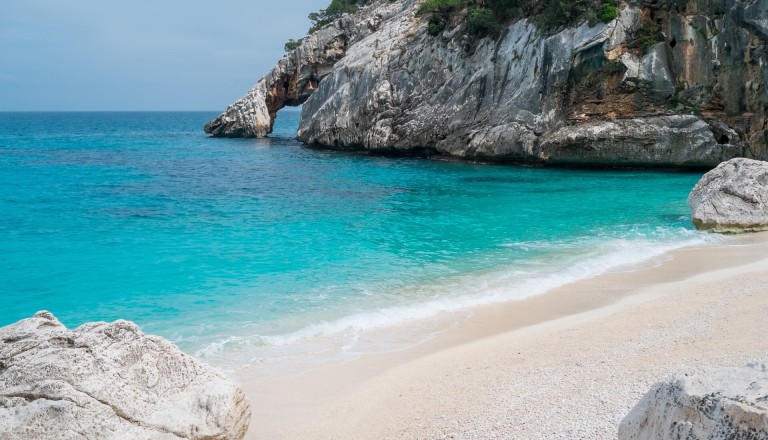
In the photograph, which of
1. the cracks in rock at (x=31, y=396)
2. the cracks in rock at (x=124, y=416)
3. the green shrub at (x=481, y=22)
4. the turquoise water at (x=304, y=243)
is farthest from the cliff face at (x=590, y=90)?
the cracks in rock at (x=31, y=396)

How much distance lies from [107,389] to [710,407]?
4.75 metres

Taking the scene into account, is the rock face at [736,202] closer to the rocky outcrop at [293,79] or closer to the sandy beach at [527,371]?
the sandy beach at [527,371]

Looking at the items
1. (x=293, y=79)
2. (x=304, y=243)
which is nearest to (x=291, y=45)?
(x=293, y=79)

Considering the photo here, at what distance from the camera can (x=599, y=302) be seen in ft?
34.9

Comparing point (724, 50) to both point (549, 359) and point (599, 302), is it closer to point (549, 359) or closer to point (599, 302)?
point (599, 302)

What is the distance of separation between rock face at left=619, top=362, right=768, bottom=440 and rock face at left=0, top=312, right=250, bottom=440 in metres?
3.78

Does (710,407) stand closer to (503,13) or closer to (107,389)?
(107,389)

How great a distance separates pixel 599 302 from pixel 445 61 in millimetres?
29538

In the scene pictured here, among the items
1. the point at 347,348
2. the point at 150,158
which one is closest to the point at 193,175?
the point at 150,158

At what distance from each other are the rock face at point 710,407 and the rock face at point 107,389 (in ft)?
12.4

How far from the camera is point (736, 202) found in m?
16.5

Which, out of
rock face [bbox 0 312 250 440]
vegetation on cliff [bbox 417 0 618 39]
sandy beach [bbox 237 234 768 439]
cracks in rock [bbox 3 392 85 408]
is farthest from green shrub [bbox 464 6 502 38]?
cracks in rock [bbox 3 392 85 408]

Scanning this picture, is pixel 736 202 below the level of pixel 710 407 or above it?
below

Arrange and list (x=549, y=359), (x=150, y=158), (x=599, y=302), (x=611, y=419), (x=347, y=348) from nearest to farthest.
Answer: (x=611, y=419) < (x=549, y=359) < (x=347, y=348) < (x=599, y=302) < (x=150, y=158)
